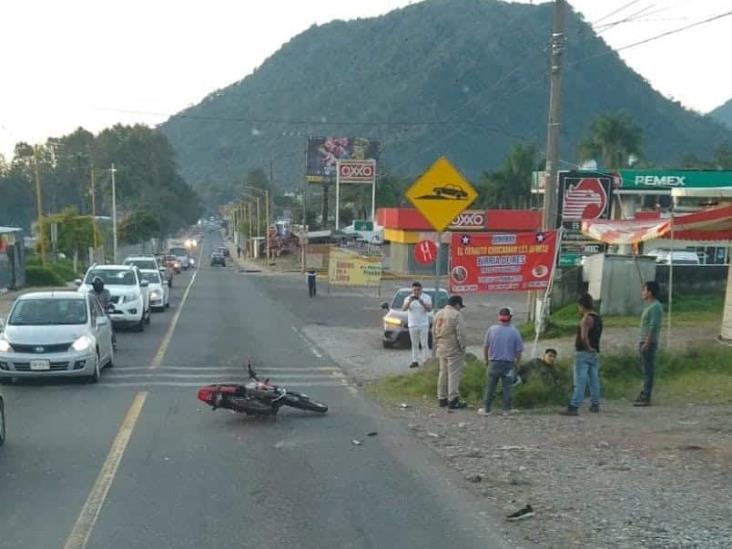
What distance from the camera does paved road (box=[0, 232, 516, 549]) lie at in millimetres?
7461

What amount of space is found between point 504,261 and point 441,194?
288 cm

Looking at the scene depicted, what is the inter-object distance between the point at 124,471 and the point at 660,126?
589ft

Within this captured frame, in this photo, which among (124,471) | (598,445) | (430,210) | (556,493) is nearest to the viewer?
(556,493)

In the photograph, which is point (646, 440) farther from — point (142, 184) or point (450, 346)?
point (142, 184)

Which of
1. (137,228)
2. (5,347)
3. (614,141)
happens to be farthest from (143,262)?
(137,228)

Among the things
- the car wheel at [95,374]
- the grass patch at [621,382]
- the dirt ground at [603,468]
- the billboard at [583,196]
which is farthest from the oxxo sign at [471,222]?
the dirt ground at [603,468]

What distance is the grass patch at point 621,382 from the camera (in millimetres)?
14266

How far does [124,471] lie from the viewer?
948 cm

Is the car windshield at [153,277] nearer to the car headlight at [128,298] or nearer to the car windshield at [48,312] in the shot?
the car headlight at [128,298]

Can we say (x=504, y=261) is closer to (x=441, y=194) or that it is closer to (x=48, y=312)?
(x=441, y=194)

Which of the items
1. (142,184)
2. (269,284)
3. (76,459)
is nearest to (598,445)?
(76,459)

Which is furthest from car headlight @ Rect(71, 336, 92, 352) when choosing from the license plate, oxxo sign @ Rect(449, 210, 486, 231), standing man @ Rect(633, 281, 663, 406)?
oxxo sign @ Rect(449, 210, 486, 231)

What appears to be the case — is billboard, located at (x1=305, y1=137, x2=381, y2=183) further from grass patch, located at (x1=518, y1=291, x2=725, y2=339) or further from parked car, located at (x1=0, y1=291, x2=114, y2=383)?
parked car, located at (x1=0, y1=291, x2=114, y2=383)

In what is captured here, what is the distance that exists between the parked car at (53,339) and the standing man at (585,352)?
7.68 metres
